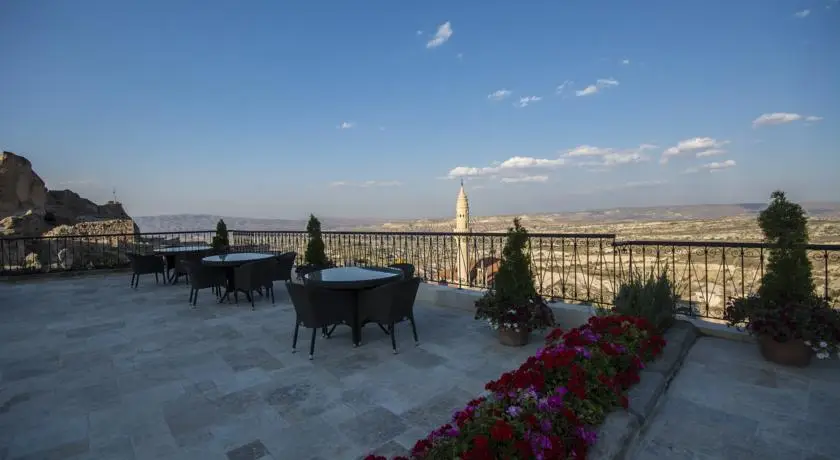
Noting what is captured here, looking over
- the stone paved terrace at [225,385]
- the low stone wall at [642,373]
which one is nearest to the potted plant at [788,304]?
the low stone wall at [642,373]

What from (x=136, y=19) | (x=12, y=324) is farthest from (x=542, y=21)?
(x=12, y=324)

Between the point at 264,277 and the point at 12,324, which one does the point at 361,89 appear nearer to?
the point at 264,277

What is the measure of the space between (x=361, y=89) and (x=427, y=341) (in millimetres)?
13471

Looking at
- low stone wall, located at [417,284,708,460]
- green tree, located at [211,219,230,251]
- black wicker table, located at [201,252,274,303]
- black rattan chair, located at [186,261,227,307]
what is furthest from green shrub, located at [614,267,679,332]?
green tree, located at [211,219,230,251]

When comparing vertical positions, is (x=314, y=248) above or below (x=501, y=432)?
above

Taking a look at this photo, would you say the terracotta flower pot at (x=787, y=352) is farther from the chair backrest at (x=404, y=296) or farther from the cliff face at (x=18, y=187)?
the cliff face at (x=18, y=187)

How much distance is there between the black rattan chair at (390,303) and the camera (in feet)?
12.0

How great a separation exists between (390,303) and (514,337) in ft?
4.12

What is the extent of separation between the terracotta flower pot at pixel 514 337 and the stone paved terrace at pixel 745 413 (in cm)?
126

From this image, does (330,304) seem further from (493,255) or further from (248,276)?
(248,276)

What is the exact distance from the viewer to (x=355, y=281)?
384 centimetres

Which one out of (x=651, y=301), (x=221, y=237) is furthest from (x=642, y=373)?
(x=221, y=237)

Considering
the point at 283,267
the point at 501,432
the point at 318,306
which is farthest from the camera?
Answer: the point at 283,267

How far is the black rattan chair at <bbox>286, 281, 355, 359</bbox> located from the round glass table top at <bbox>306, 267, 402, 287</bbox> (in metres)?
0.12
